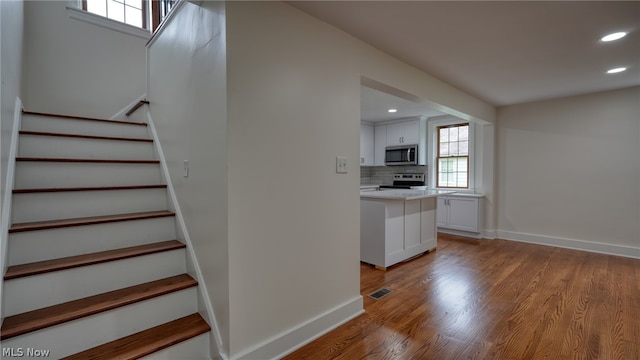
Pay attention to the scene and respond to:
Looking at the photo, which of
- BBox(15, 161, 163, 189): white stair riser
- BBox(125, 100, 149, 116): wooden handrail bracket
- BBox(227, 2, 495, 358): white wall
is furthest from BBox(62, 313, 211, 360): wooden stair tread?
BBox(125, 100, 149, 116): wooden handrail bracket

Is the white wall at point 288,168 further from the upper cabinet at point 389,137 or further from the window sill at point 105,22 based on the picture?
the upper cabinet at point 389,137

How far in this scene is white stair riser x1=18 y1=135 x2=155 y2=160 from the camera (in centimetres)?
221

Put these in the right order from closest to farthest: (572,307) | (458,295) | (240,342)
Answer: (240,342)
(572,307)
(458,295)

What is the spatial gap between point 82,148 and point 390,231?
3296 millimetres

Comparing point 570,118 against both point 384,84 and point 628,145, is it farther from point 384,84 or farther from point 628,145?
point 384,84

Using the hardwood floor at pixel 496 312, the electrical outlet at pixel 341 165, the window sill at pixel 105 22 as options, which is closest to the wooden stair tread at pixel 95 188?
the electrical outlet at pixel 341 165

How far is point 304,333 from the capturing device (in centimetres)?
196

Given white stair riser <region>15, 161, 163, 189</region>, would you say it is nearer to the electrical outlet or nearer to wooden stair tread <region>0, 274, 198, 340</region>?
wooden stair tread <region>0, 274, 198, 340</region>

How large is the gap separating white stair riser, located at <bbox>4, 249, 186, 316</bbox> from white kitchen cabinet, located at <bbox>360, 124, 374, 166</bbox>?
4836 millimetres

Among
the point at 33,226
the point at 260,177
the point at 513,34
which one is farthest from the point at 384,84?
the point at 33,226

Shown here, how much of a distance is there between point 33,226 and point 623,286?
5.23 meters

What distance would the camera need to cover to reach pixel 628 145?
3.86m

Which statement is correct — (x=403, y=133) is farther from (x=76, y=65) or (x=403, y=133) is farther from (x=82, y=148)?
(x=76, y=65)

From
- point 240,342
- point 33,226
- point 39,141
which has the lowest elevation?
point 240,342
